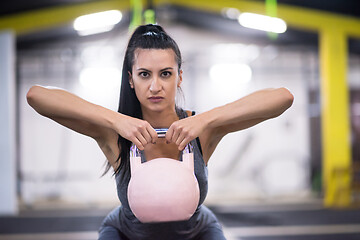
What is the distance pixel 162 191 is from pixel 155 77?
421 mm

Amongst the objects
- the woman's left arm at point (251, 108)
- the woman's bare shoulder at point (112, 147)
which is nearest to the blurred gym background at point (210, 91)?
the woman's bare shoulder at point (112, 147)

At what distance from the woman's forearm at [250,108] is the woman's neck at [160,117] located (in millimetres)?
246

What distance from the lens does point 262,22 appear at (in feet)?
23.8

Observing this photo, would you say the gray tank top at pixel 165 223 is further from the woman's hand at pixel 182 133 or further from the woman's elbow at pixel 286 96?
the woman's elbow at pixel 286 96

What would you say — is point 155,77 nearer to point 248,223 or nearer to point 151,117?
point 151,117

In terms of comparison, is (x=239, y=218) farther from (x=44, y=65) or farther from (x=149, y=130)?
(x=44, y=65)

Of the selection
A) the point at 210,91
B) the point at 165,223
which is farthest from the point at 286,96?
the point at 210,91

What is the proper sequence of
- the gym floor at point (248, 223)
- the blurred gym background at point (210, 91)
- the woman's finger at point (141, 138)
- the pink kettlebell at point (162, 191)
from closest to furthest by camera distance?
the pink kettlebell at point (162, 191) < the woman's finger at point (141, 138) < the gym floor at point (248, 223) < the blurred gym background at point (210, 91)

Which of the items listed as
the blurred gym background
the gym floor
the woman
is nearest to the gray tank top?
the woman

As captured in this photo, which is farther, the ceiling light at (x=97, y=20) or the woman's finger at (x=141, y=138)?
the ceiling light at (x=97, y=20)

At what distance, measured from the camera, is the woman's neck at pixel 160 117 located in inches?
58.9

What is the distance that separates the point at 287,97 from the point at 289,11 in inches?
240

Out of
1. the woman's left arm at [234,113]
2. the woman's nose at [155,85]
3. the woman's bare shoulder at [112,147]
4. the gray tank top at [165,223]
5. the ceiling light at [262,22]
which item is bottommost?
the gray tank top at [165,223]

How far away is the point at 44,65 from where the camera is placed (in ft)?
27.7
